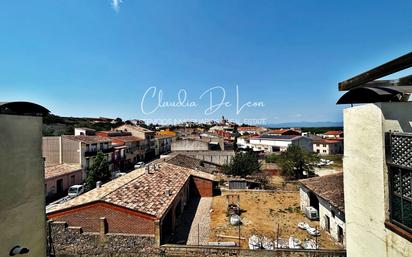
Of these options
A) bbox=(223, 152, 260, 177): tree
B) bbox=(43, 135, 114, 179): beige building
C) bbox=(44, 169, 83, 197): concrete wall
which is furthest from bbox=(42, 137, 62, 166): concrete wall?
bbox=(223, 152, 260, 177): tree

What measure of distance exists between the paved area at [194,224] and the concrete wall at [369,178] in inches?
384

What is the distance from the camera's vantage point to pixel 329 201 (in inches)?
514

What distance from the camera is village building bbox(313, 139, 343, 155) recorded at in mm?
52406

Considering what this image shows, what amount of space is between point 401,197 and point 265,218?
13.7 meters

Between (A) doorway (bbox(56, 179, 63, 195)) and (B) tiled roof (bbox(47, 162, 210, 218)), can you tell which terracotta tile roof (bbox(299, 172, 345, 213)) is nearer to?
(B) tiled roof (bbox(47, 162, 210, 218))

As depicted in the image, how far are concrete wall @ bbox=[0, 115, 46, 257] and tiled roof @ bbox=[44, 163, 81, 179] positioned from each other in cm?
1928

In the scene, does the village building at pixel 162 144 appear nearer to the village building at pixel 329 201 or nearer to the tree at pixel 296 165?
the tree at pixel 296 165

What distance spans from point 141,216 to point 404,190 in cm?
1082

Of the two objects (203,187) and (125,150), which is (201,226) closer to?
(203,187)

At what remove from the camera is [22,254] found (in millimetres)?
4809

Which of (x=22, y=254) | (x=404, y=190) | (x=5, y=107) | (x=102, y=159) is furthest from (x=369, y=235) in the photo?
(x=102, y=159)

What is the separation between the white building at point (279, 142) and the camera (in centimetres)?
5225

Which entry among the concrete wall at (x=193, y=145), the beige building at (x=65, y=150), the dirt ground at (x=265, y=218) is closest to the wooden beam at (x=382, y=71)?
the dirt ground at (x=265, y=218)

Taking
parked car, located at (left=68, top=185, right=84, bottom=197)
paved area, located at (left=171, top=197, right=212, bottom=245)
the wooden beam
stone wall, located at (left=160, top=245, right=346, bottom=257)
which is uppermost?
the wooden beam
